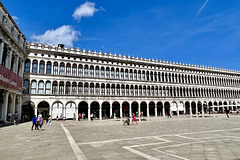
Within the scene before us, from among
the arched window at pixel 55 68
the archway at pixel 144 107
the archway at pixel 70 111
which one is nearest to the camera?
the archway at pixel 70 111

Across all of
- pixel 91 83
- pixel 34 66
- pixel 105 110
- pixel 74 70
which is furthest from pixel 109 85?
pixel 34 66

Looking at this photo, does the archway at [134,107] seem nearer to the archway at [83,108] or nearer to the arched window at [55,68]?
the archway at [83,108]

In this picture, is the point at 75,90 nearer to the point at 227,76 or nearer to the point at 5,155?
the point at 5,155

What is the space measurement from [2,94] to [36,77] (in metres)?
11.1

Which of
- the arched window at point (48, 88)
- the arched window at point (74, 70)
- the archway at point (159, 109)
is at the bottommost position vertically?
the archway at point (159, 109)

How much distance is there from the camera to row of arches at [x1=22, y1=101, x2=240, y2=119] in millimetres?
35594

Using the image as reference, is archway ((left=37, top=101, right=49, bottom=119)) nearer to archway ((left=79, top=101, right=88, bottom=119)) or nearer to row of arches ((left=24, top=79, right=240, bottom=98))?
row of arches ((left=24, top=79, right=240, bottom=98))

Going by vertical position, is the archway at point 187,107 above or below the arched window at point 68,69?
below

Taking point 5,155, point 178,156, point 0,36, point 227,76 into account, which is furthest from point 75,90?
point 227,76

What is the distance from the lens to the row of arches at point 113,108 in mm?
35594

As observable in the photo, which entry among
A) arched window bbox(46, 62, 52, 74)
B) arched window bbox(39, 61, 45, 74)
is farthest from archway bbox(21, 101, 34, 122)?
arched window bbox(46, 62, 52, 74)

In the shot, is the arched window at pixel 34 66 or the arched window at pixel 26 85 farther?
the arched window at pixel 34 66

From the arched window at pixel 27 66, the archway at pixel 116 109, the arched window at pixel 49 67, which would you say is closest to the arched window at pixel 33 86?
the arched window at pixel 27 66

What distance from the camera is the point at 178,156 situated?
251 inches
